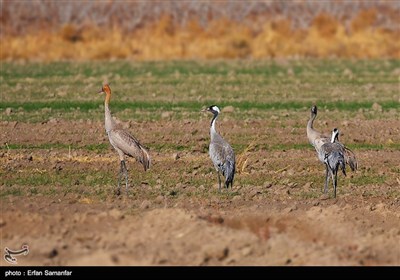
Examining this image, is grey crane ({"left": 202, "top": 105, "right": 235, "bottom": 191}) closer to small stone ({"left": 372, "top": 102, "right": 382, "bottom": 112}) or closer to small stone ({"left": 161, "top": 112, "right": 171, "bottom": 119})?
small stone ({"left": 161, "top": 112, "right": 171, "bottom": 119})

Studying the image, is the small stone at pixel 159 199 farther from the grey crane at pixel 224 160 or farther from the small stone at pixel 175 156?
the small stone at pixel 175 156

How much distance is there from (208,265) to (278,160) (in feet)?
26.3

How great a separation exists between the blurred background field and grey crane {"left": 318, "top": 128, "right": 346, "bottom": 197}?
25320mm

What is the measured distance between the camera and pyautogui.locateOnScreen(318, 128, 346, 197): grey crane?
16.8m

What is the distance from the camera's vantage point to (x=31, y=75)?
34281 millimetres

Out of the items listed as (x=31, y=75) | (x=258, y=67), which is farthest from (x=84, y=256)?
(x=258, y=67)

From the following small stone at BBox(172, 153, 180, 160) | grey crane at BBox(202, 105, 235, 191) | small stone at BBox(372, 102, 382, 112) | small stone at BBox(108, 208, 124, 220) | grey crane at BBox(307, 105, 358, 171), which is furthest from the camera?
small stone at BBox(372, 102, 382, 112)

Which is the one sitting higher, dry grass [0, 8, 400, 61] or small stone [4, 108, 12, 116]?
dry grass [0, 8, 400, 61]

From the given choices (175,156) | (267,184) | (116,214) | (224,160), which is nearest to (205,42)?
(175,156)

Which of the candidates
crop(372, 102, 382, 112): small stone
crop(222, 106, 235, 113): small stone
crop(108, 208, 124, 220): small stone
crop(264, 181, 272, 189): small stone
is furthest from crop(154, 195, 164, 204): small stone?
crop(372, 102, 382, 112): small stone

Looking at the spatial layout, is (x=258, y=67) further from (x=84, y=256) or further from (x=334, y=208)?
(x=84, y=256)

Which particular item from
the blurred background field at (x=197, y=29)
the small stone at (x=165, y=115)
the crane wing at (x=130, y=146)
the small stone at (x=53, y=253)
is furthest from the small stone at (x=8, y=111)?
the blurred background field at (x=197, y=29)

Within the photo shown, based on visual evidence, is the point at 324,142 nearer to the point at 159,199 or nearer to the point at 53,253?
the point at 159,199

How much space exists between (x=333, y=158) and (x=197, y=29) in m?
31.3
